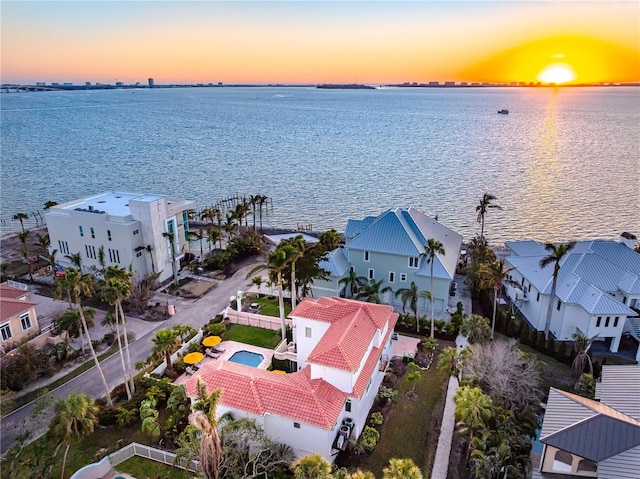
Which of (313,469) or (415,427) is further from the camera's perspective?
(415,427)

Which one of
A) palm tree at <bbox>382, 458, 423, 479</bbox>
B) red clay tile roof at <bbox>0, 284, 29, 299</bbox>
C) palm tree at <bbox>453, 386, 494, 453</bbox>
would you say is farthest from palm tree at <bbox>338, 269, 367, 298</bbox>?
red clay tile roof at <bbox>0, 284, 29, 299</bbox>

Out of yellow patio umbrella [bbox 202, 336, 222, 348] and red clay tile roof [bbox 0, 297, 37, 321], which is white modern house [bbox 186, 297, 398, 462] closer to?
yellow patio umbrella [bbox 202, 336, 222, 348]

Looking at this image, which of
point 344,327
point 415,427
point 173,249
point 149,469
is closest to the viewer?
point 149,469

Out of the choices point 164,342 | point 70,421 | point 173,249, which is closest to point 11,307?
point 173,249

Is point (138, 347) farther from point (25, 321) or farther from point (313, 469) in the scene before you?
point (313, 469)

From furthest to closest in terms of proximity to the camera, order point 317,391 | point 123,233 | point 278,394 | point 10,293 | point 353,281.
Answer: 1. point 123,233
2. point 353,281
3. point 10,293
4. point 317,391
5. point 278,394

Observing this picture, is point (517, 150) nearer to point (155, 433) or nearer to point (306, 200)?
point (306, 200)

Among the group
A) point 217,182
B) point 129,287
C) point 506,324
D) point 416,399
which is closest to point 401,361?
point 416,399
